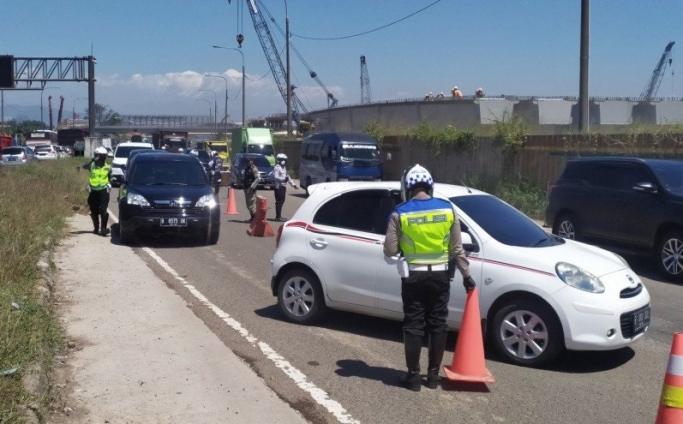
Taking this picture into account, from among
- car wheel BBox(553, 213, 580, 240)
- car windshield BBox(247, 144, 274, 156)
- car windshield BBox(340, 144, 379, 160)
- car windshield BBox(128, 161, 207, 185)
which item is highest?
car windshield BBox(247, 144, 274, 156)

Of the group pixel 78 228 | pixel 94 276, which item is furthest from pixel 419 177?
pixel 78 228

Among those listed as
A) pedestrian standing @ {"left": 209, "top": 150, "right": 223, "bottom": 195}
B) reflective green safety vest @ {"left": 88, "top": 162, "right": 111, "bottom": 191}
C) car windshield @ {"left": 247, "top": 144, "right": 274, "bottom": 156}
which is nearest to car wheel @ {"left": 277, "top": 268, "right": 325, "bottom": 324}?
reflective green safety vest @ {"left": 88, "top": 162, "right": 111, "bottom": 191}

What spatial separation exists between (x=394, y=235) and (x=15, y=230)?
22.2ft

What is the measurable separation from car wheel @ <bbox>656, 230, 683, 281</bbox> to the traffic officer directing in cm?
715

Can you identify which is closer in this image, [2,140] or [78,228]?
[78,228]

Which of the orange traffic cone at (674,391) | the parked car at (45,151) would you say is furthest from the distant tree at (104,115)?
the orange traffic cone at (674,391)

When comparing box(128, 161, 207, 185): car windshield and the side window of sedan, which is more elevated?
box(128, 161, 207, 185): car windshield

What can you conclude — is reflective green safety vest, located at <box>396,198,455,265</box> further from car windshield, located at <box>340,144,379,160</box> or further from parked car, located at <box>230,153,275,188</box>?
parked car, located at <box>230,153,275,188</box>

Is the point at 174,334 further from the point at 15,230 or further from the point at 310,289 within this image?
the point at 15,230

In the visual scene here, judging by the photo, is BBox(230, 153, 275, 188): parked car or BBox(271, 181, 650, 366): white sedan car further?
BBox(230, 153, 275, 188): parked car

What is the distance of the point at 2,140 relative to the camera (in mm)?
63906

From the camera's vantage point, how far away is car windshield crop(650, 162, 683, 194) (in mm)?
12773

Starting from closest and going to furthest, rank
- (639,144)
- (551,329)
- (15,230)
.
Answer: (551,329) → (15,230) → (639,144)

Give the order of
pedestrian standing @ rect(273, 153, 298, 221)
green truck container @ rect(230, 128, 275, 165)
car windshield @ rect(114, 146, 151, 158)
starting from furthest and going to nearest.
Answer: green truck container @ rect(230, 128, 275, 165) < car windshield @ rect(114, 146, 151, 158) < pedestrian standing @ rect(273, 153, 298, 221)
